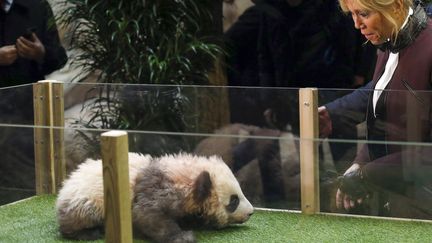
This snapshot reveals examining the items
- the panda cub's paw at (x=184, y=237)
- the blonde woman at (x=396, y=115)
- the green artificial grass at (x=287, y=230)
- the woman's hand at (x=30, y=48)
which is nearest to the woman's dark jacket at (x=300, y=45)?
the woman's hand at (x=30, y=48)

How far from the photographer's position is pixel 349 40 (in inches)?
171

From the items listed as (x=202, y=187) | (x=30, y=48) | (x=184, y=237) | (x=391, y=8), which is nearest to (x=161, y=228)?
(x=184, y=237)

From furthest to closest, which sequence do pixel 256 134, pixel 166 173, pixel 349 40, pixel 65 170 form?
pixel 349 40, pixel 256 134, pixel 65 170, pixel 166 173

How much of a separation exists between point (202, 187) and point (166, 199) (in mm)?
120

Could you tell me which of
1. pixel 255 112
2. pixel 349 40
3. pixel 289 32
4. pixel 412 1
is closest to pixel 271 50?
pixel 289 32

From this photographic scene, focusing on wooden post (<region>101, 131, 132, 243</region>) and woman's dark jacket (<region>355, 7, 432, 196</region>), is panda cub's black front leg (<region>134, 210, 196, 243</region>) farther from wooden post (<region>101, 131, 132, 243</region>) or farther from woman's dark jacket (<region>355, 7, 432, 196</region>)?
woman's dark jacket (<region>355, 7, 432, 196</region>)

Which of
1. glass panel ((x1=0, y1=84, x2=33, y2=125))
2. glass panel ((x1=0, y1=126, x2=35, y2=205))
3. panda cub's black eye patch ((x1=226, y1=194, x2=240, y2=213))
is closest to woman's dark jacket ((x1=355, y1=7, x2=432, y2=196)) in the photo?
panda cub's black eye patch ((x1=226, y1=194, x2=240, y2=213))

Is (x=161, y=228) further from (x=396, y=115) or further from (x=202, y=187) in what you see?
(x=396, y=115)

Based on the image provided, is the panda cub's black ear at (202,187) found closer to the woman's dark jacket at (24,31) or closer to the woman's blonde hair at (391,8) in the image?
the woman's blonde hair at (391,8)

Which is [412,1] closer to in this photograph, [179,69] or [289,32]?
[289,32]

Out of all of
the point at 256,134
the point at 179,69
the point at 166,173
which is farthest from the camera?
the point at 179,69

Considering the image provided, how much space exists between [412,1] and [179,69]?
213 centimetres

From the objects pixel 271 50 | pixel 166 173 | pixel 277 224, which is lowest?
pixel 277 224

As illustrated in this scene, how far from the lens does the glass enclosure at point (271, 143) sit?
9.07 ft
